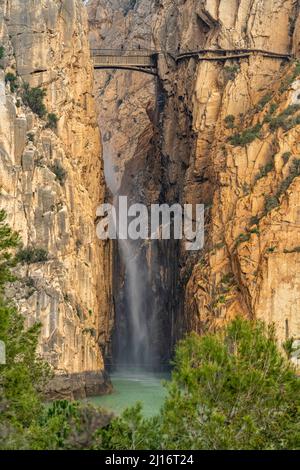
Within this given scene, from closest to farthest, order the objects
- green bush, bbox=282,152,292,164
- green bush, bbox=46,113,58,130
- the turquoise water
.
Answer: the turquoise water < green bush, bbox=282,152,292,164 < green bush, bbox=46,113,58,130

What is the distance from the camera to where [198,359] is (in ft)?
128

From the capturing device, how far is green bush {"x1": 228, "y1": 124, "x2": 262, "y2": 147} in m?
77.3

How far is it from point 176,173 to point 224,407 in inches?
2166

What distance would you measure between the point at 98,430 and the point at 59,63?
148ft

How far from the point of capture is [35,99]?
2945 inches

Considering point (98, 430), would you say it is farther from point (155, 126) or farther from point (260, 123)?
point (155, 126)

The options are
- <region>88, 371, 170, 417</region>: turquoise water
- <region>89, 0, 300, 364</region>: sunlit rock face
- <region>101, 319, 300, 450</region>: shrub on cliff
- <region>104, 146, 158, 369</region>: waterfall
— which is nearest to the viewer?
<region>101, 319, 300, 450</region>: shrub on cliff

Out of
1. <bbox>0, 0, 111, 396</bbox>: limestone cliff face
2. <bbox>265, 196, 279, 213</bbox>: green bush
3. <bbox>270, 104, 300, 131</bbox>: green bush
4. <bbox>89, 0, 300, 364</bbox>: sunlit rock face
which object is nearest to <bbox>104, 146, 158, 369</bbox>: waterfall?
<bbox>89, 0, 300, 364</bbox>: sunlit rock face

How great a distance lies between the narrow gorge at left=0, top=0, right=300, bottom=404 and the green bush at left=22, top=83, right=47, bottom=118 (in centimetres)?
36

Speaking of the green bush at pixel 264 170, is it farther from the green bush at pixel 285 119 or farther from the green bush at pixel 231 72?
the green bush at pixel 231 72

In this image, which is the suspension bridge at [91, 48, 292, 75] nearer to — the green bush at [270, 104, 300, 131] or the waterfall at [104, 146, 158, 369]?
the green bush at [270, 104, 300, 131]

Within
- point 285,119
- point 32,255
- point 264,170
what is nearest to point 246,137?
point 264,170
